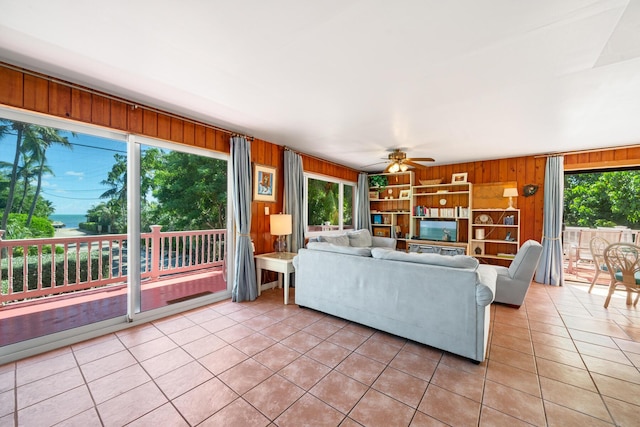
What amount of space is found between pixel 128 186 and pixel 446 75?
3.35m

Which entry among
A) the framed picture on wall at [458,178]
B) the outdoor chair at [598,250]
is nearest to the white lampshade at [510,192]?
the framed picture on wall at [458,178]

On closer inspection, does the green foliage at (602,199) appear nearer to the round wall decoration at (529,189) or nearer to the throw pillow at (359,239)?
the round wall decoration at (529,189)

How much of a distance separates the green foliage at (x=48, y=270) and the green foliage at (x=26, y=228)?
0.37 m

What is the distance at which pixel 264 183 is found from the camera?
405 centimetres

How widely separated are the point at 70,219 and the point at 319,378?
348 centimetres

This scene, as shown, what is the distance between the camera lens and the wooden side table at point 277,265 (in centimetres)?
346

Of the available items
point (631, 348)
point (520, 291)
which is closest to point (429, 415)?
point (631, 348)

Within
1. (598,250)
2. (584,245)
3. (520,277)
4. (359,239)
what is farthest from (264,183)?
(584,245)

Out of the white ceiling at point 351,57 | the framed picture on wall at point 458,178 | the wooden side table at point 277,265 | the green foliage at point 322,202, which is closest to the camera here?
the white ceiling at point 351,57

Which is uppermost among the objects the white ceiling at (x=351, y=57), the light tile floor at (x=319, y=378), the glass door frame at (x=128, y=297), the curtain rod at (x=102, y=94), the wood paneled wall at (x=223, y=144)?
the white ceiling at (x=351, y=57)

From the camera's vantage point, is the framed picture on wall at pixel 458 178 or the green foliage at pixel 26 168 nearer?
the green foliage at pixel 26 168

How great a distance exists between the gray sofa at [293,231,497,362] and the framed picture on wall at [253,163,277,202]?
1.40 metres

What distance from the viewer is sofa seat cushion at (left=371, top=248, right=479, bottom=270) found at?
2.26 m

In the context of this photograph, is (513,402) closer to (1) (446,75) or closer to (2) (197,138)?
(1) (446,75)
